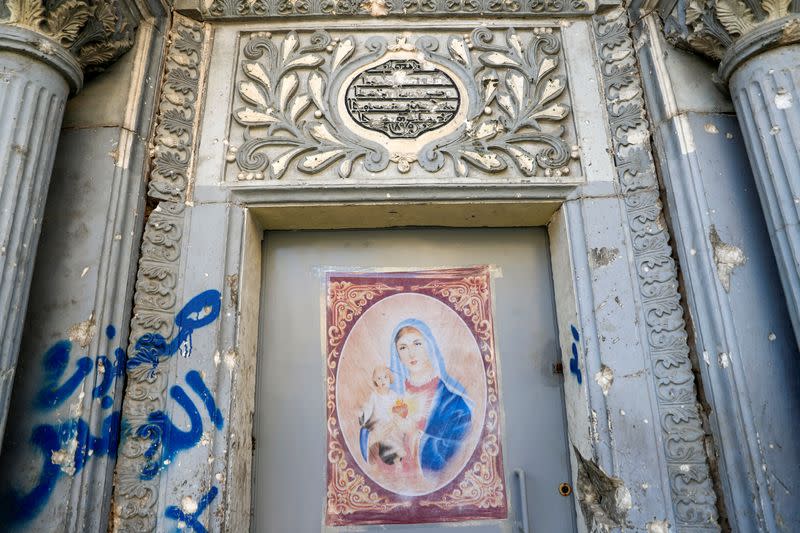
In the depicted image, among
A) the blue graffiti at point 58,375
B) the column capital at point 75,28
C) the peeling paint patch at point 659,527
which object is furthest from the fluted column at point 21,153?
the peeling paint patch at point 659,527

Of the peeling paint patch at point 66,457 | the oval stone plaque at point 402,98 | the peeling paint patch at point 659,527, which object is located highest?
the oval stone plaque at point 402,98

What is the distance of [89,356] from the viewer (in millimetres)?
2344

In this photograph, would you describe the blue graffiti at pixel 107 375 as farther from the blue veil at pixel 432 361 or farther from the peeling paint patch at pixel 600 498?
the peeling paint patch at pixel 600 498

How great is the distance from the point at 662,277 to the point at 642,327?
0.24 meters

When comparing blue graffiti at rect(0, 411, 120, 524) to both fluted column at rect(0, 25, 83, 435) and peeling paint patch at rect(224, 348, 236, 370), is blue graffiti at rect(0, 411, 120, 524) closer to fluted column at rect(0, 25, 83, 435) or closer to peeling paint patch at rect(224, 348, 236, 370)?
fluted column at rect(0, 25, 83, 435)

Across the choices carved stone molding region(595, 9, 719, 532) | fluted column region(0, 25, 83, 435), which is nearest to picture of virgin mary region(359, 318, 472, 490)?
carved stone molding region(595, 9, 719, 532)

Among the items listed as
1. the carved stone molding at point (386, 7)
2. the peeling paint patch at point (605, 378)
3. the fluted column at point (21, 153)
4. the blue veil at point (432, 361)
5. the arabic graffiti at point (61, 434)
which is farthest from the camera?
the carved stone molding at point (386, 7)

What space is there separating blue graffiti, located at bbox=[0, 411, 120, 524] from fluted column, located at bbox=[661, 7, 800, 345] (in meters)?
2.75

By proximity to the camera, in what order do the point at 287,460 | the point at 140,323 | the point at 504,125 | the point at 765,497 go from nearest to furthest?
the point at 765,497, the point at 140,323, the point at 287,460, the point at 504,125

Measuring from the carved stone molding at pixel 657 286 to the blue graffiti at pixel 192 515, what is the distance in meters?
1.89

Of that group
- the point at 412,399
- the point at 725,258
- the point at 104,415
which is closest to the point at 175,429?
the point at 104,415

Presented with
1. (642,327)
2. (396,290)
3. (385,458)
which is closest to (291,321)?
(396,290)

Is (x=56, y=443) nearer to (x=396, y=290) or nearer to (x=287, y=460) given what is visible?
(x=287, y=460)

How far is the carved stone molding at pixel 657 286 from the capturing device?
235 cm
